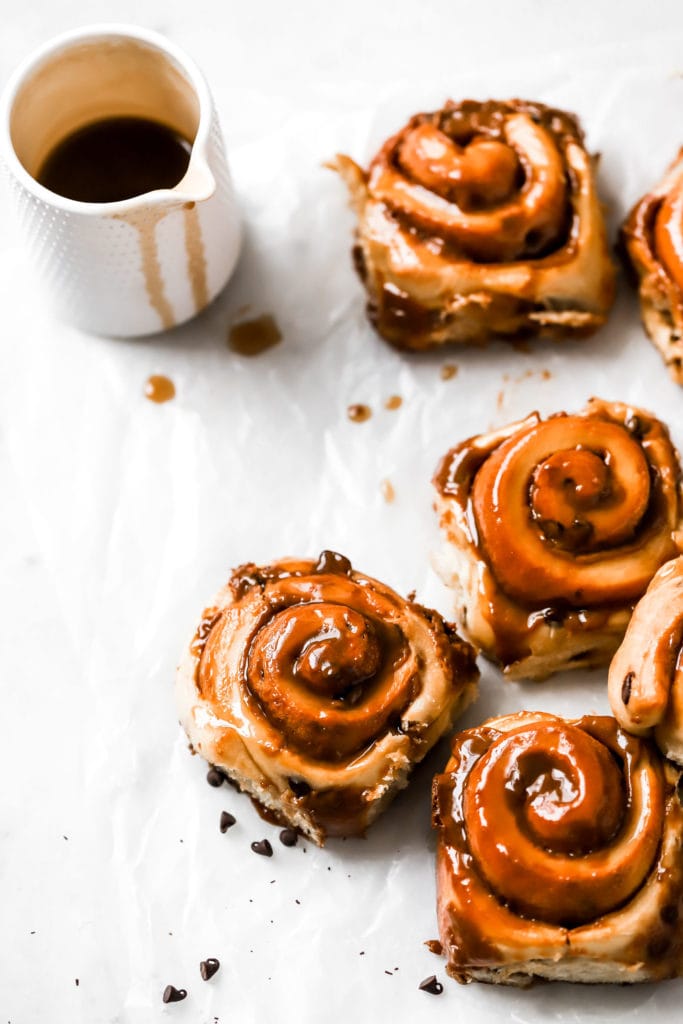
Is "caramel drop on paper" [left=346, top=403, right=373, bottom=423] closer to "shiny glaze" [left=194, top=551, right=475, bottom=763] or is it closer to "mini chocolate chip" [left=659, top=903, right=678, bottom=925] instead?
"shiny glaze" [left=194, top=551, right=475, bottom=763]

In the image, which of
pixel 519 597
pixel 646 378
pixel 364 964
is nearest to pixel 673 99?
pixel 646 378

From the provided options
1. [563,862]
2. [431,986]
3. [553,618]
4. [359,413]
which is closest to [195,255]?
[359,413]

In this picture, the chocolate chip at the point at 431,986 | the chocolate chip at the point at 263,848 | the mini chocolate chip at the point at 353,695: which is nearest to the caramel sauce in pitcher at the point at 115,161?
the mini chocolate chip at the point at 353,695

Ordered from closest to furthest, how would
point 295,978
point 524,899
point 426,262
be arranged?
point 524,899 < point 295,978 < point 426,262

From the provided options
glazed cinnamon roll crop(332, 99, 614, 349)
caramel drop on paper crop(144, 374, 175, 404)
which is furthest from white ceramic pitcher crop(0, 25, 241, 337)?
glazed cinnamon roll crop(332, 99, 614, 349)

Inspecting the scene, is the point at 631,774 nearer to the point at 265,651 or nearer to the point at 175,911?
the point at 265,651

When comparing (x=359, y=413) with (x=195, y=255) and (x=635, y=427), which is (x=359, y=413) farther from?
(x=635, y=427)
